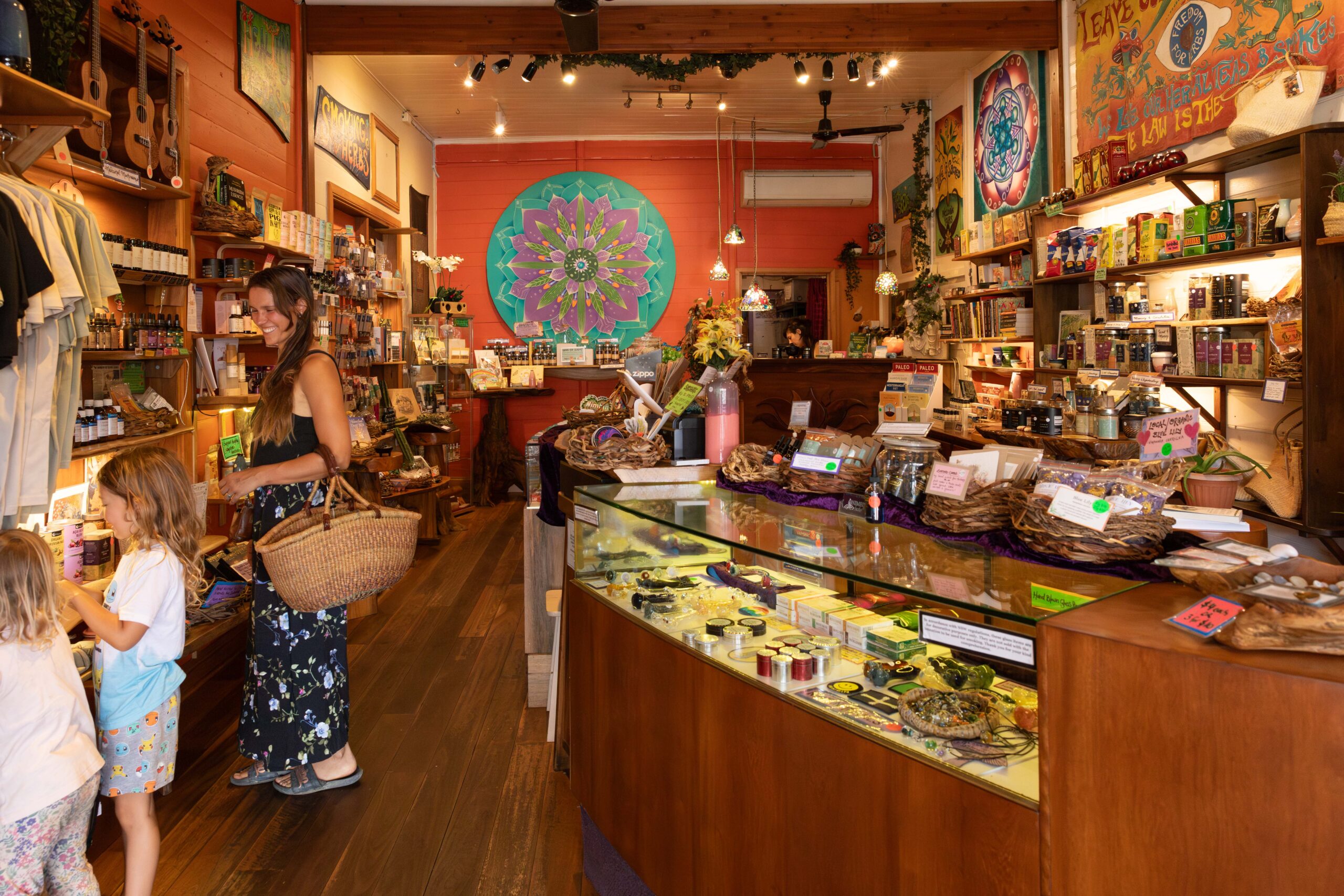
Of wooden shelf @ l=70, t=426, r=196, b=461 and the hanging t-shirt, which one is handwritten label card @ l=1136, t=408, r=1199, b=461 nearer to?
the hanging t-shirt

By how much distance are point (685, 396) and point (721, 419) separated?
0.20 meters

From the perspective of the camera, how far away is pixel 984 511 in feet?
6.19

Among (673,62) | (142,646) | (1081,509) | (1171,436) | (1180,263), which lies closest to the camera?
(1081,509)

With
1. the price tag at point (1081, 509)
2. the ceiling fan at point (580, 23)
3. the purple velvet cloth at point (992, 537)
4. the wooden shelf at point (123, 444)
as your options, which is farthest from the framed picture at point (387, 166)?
the price tag at point (1081, 509)

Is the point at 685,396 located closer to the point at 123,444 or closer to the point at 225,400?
the point at 123,444

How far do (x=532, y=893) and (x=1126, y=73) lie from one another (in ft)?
17.8

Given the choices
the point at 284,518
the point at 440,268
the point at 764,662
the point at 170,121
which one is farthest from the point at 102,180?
the point at 440,268

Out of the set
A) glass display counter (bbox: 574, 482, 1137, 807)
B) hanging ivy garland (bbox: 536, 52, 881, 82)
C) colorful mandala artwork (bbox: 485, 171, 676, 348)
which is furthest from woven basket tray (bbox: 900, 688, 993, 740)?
colorful mandala artwork (bbox: 485, 171, 676, 348)

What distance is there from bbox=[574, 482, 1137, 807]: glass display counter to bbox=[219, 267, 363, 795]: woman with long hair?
1.01 metres

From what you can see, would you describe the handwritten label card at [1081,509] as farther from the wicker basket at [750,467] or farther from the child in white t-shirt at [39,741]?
the child in white t-shirt at [39,741]

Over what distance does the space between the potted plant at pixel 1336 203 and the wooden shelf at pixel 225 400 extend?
4.76 m

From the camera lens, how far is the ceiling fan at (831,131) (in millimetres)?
8758

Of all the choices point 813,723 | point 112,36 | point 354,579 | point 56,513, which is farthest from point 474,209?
point 813,723

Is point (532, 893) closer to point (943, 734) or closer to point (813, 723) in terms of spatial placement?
point (813, 723)
